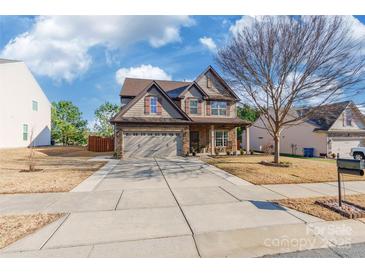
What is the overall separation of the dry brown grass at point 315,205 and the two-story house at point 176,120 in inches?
464

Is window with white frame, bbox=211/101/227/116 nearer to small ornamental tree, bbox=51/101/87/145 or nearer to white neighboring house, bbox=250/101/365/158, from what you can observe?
white neighboring house, bbox=250/101/365/158

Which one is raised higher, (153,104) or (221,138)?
(153,104)

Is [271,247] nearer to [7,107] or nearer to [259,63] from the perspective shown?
[259,63]

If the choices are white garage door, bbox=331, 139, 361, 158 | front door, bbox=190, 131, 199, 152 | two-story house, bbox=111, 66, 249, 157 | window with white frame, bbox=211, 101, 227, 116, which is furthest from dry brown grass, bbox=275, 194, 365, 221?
white garage door, bbox=331, 139, 361, 158

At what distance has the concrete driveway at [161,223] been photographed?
324 centimetres

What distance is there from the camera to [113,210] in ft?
16.1

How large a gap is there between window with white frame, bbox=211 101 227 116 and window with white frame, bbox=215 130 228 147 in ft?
6.24

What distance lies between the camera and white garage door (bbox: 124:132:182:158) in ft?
52.1

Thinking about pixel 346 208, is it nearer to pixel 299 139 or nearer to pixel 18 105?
pixel 299 139

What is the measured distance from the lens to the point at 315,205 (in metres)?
5.27

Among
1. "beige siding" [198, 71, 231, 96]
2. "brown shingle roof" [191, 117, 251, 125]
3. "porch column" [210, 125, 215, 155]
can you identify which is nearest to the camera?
"brown shingle roof" [191, 117, 251, 125]

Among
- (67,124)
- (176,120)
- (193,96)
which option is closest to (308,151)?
(193,96)

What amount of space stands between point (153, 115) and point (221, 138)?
7.37 metres

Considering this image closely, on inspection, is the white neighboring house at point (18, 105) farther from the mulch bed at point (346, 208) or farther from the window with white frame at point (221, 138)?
the mulch bed at point (346, 208)
